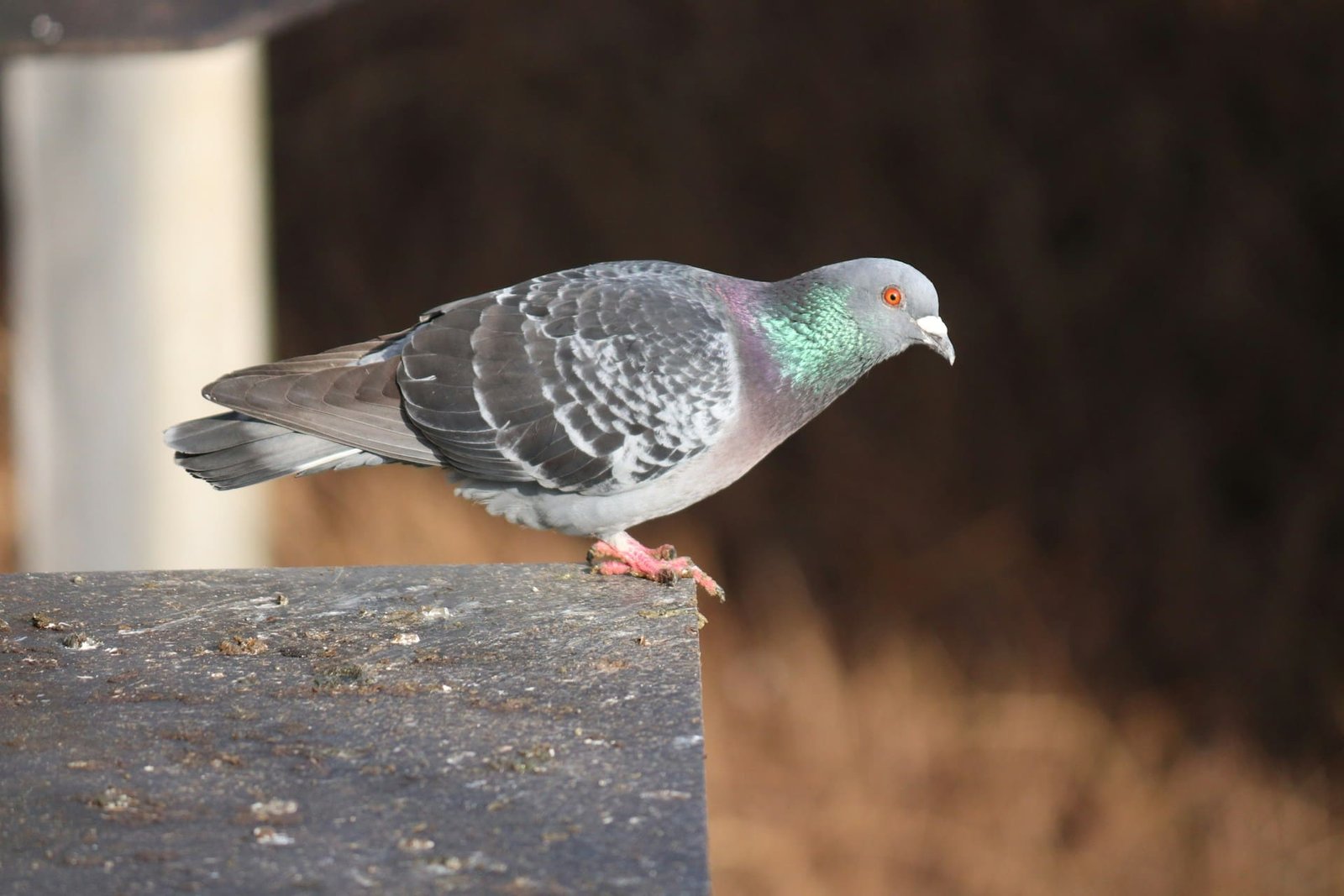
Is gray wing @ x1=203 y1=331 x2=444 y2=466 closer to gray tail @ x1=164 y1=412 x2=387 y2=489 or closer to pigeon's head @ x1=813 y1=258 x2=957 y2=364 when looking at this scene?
gray tail @ x1=164 y1=412 x2=387 y2=489

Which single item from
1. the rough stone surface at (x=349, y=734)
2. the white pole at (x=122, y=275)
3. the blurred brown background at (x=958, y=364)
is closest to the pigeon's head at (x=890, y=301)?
the rough stone surface at (x=349, y=734)

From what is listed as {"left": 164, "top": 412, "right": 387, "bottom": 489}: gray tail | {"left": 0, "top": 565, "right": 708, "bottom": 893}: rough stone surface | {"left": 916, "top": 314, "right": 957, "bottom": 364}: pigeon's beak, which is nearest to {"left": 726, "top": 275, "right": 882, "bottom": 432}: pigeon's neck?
{"left": 916, "top": 314, "right": 957, "bottom": 364}: pigeon's beak

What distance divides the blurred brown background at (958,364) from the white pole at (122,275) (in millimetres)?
2782

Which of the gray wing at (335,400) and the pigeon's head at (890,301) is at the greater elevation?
the pigeon's head at (890,301)

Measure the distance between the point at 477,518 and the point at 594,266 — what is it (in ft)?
16.8

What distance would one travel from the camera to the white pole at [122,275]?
19.1ft

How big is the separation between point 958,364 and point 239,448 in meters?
6.06

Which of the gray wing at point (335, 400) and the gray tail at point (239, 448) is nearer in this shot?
the gray wing at point (335, 400)

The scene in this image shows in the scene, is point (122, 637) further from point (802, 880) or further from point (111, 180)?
point (802, 880)

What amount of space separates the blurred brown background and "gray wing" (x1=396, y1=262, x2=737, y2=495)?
427 centimetres

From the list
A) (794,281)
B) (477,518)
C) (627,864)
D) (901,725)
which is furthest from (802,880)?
(627,864)

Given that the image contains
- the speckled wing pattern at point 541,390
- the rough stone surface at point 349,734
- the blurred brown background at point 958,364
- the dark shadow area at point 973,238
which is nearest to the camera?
the rough stone surface at point 349,734

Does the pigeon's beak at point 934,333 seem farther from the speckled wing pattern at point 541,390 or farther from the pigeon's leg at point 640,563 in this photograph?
the pigeon's leg at point 640,563

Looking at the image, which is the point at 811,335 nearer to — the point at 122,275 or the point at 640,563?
the point at 640,563
